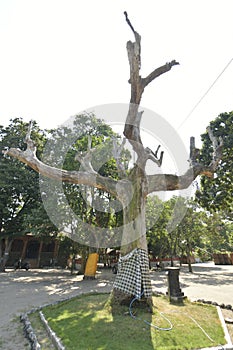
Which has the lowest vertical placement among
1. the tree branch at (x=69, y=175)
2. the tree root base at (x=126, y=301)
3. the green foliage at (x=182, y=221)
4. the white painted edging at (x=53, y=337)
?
the white painted edging at (x=53, y=337)

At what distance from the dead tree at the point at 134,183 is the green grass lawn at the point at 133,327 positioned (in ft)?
2.25

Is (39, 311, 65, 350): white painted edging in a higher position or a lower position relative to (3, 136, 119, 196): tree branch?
lower

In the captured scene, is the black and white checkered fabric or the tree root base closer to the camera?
the tree root base

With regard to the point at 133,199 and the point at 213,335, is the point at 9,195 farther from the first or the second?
the point at 213,335

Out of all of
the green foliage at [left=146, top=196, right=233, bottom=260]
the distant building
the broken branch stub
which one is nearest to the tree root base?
the broken branch stub

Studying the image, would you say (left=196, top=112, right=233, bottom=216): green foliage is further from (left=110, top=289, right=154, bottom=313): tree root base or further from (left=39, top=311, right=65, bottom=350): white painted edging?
(left=39, top=311, right=65, bottom=350): white painted edging

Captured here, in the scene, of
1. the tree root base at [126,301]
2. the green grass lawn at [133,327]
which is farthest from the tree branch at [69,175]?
the green grass lawn at [133,327]

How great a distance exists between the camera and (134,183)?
6.94 m

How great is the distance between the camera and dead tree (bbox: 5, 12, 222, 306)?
597 cm

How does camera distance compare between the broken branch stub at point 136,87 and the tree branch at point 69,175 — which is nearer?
the broken branch stub at point 136,87

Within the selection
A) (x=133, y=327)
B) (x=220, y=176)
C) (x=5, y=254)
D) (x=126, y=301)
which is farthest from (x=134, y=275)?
(x=5, y=254)

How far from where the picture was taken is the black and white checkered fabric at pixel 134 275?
581 cm

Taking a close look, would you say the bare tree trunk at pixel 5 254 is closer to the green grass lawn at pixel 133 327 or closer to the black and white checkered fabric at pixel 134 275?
the green grass lawn at pixel 133 327

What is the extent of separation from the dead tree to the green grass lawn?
0.69 m
